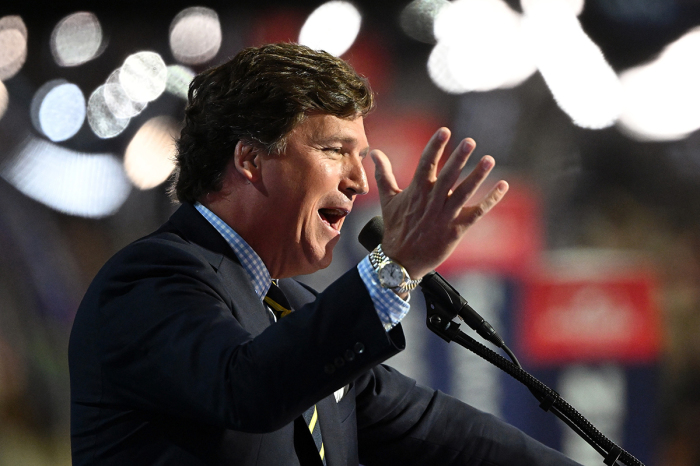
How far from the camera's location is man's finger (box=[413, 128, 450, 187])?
2.73ft

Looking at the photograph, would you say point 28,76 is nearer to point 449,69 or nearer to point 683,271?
point 449,69

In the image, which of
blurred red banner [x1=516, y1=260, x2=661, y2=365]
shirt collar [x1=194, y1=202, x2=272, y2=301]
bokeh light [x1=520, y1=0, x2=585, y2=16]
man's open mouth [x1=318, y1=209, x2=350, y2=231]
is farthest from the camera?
bokeh light [x1=520, y1=0, x2=585, y2=16]

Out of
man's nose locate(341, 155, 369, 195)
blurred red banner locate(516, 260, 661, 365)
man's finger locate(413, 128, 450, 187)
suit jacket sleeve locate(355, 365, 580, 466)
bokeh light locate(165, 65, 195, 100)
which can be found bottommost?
blurred red banner locate(516, 260, 661, 365)

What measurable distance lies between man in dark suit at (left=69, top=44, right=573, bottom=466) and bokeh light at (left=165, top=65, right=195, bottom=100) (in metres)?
1.18

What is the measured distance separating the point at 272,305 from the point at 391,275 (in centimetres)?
60

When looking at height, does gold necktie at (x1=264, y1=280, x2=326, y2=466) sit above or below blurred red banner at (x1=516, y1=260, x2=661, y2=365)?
above

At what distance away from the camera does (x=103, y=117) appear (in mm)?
2717

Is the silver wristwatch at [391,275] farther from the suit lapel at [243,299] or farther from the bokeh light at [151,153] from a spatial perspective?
the bokeh light at [151,153]

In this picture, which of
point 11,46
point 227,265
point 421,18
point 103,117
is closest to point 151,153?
point 103,117

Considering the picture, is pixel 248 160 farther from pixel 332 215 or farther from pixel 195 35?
pixel 195 35

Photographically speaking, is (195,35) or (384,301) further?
(195,35)

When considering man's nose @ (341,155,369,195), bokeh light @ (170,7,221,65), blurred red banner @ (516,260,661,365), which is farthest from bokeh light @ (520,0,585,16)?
man's nose @ (341,155,369,195)

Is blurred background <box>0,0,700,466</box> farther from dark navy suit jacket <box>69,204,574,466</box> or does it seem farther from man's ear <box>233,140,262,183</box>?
man's ear <box>233,140,262,183</box>

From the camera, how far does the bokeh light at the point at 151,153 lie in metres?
2.69
